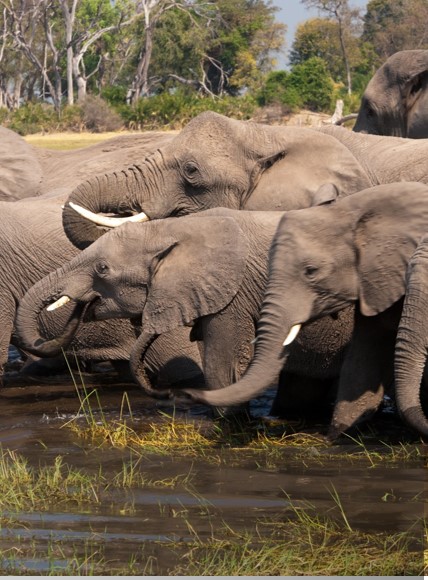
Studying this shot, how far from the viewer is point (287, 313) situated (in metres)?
6.05

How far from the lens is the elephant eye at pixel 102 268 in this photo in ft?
23.2

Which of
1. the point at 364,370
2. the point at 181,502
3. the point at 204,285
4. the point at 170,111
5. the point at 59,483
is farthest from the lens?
the point at 170,111

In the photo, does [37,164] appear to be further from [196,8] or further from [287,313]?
[196,8]

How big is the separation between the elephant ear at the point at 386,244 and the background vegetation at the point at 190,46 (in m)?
29.6

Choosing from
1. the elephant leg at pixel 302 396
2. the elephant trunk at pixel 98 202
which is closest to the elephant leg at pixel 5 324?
the elephant trunk at pixel 98 202

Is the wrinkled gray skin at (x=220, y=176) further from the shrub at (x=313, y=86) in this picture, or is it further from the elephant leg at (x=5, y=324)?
the shrub at (x=313, y=86)

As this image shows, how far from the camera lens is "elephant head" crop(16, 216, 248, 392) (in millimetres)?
6973

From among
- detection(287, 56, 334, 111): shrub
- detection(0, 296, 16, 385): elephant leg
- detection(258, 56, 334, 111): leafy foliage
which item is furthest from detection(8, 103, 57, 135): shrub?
detection(0, 296, 16, 385): elephant leg

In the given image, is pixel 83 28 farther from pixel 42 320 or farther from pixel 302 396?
pixel 302 396

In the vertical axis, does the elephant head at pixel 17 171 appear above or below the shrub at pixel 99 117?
above

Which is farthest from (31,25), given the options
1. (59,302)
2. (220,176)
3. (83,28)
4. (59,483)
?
(59,483)

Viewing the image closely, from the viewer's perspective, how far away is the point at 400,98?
10.8 m

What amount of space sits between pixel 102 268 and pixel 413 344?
1.94 metres

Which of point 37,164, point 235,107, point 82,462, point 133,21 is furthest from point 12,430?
point 133,21
